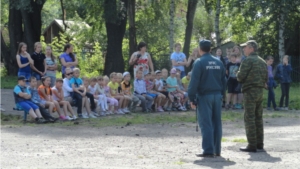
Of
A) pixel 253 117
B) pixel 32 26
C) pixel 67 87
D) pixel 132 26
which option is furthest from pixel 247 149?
pixel 32 26

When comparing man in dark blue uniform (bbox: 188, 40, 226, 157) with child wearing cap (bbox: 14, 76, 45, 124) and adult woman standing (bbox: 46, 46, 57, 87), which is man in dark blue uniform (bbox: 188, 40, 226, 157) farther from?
adult woman standing (bbox: 46, 46, 57, 87)

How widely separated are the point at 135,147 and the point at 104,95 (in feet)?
20.2

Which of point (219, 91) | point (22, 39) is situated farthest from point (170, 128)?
point (22, 39)

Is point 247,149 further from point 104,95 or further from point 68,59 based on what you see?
point 68,59

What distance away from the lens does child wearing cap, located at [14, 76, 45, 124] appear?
55.9ft

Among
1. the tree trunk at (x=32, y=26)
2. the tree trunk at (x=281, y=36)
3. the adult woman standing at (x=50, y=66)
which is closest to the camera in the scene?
the adult woman standing at (x=50, y=66)

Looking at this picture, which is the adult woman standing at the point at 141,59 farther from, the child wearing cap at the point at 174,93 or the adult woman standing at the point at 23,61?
the adult woman standing at the point at 23,61

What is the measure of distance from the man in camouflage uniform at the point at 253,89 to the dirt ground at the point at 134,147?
0.43m

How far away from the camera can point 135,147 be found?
1319 centimetres

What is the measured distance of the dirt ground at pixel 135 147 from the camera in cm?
1130

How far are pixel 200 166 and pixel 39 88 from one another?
7.58m

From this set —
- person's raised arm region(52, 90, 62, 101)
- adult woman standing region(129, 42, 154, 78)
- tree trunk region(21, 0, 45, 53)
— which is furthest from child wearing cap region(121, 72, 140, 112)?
tree trunk region(21, 0, 45, 53)

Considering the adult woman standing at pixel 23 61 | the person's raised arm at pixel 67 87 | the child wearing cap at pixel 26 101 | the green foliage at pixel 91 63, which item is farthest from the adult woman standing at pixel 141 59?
the green foliage at pixel 91 63

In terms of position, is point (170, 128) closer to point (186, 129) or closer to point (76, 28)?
point (186, 129)
